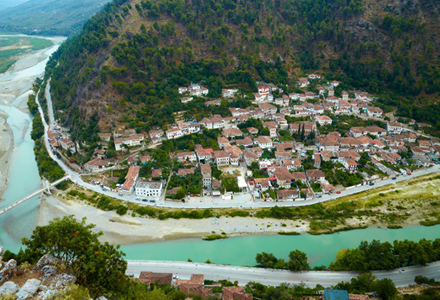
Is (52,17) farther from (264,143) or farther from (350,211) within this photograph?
(350,211)

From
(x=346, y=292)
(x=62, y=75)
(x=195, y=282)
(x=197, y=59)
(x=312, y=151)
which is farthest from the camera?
(x=62, y=75)

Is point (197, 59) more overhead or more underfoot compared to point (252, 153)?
more overhead

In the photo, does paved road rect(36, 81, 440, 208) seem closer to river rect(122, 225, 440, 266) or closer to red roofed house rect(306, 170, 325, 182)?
red roofed house rect(306, 170, 325, 182)

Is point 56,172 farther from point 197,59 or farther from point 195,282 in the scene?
point 197,59

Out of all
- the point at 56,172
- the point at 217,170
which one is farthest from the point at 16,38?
the point at 217,170

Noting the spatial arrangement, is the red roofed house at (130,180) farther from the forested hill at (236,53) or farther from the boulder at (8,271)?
the boulder at (8,271)

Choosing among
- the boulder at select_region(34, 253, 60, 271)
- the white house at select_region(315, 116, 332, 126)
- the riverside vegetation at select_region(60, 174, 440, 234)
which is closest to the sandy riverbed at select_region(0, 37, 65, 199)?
the riverside vegetation at select_region(60, 174, 440, 234)

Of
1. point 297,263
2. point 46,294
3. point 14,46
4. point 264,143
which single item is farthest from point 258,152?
point 14,46
